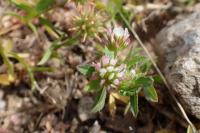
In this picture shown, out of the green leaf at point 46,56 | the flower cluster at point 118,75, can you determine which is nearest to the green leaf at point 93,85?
the flower cluster at point 118,75

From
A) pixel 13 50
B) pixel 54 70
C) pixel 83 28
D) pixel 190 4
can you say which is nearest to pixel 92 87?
pixel 83 28

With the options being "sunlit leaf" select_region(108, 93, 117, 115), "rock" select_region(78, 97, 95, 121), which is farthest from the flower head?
"rock" select_region(78, 97, 95, 121)

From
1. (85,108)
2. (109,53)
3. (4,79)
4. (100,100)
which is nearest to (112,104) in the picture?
(85,108)

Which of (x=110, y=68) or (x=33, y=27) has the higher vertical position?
(x=33, y=27)

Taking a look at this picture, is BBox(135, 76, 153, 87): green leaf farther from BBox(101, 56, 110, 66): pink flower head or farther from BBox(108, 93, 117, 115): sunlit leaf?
BBox(108, 93, 117, 115): sunlit leaf

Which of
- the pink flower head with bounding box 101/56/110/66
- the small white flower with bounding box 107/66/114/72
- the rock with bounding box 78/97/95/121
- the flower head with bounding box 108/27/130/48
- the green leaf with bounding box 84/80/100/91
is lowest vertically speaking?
the rock with bounding box 78/97/95/121

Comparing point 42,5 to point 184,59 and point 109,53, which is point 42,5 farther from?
point 184,59

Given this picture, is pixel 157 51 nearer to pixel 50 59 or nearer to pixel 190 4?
pixel 190 4

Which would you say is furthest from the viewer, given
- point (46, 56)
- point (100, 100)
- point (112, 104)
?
point (46, 56)

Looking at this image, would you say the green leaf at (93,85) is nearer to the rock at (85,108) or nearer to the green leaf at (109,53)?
the green leaf at (109,53)

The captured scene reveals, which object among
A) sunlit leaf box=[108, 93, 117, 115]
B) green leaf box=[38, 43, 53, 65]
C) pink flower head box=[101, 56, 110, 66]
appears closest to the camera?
pink flower head box=[101, 56, 110, 66]
